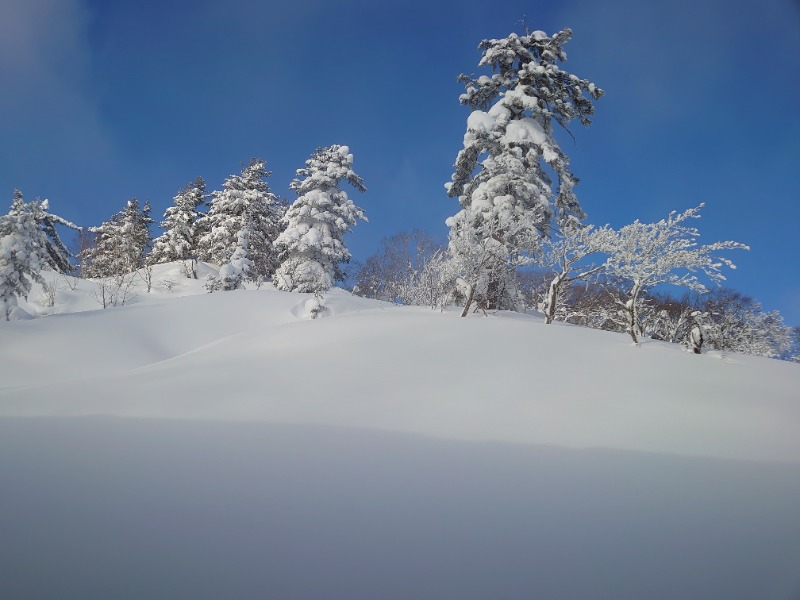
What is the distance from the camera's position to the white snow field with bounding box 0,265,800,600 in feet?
6.52

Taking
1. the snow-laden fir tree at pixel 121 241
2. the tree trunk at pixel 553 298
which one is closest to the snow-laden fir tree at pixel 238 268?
the snow-laden fir tree at pixel 121 241

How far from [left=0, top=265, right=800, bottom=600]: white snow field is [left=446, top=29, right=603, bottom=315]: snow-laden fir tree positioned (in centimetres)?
582

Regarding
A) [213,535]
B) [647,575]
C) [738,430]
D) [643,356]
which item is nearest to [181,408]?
[213,535]

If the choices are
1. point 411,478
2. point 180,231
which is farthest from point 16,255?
point 180,231

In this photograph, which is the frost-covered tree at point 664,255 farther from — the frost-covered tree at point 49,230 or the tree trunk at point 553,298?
the frost-covered tree at point 49,230

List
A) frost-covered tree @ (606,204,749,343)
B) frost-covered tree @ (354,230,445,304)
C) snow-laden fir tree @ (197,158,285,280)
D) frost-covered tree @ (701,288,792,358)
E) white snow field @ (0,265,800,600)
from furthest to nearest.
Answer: frost-covered tree @ (354,230,445,304), snow-laden fir tree @ (197,158,285,280), frost-covered tree @ (701,288,792,358), frost-covered tree @ (606,204,749,343), white snow field @ (0,265,800,600)

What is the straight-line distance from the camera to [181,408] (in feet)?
16.0

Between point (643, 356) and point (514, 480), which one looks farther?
point (643, 356)

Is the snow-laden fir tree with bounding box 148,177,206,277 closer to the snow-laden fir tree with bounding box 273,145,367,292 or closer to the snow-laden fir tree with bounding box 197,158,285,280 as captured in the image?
the snow-laden fir tree with bounding box 197,158,285,280

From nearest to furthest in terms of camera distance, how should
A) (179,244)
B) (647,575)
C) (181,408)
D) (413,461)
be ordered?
(647,575)
(413,461)
(181,408)
(179,244)

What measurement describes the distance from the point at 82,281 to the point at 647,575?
31.1 metres

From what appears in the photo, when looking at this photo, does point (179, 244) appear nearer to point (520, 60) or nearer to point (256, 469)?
point (520, 60)

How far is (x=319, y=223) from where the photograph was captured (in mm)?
22906

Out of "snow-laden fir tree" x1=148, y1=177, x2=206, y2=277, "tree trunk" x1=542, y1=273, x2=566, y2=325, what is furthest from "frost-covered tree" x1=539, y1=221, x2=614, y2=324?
"snow-laden fir tree" x1=148, y1=177, x2=206, y2=277
